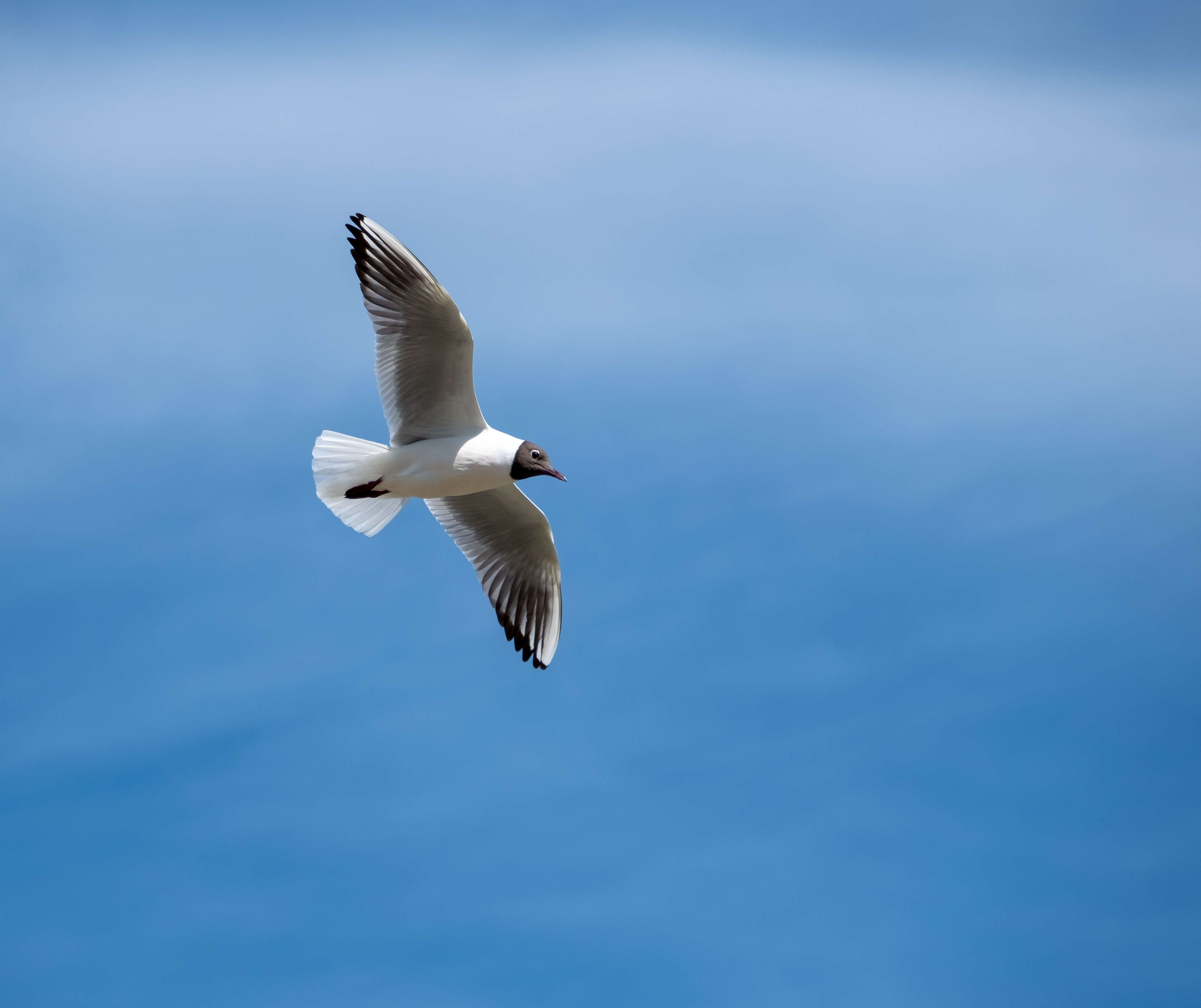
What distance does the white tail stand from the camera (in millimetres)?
8102

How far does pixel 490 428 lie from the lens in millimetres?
8273

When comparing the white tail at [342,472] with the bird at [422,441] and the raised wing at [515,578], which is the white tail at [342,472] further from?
the raised wing at [515,578]

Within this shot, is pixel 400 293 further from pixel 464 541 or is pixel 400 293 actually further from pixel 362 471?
pixel 464 541

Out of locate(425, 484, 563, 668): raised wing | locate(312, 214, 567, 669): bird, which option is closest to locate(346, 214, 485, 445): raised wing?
locate(312, 214, 567, 669): bird

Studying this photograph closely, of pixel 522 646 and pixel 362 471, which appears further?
pixel 522 646

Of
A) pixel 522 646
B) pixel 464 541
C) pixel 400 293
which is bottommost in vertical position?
pixel 522 646

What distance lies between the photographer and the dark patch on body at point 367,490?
26.7 feet

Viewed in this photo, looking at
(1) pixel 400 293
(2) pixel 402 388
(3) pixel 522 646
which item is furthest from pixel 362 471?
(3) pixel 522 646

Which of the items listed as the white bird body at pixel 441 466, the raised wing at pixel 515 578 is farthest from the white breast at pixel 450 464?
the raised wing at pixel 515 578

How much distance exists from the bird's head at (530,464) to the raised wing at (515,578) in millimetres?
935

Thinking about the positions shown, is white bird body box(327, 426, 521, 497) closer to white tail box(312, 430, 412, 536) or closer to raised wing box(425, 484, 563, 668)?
white tail box(312, 430, 412, 536)

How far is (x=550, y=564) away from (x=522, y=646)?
594 millimetres

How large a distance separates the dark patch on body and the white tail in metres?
0.04

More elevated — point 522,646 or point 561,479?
point 561,479
